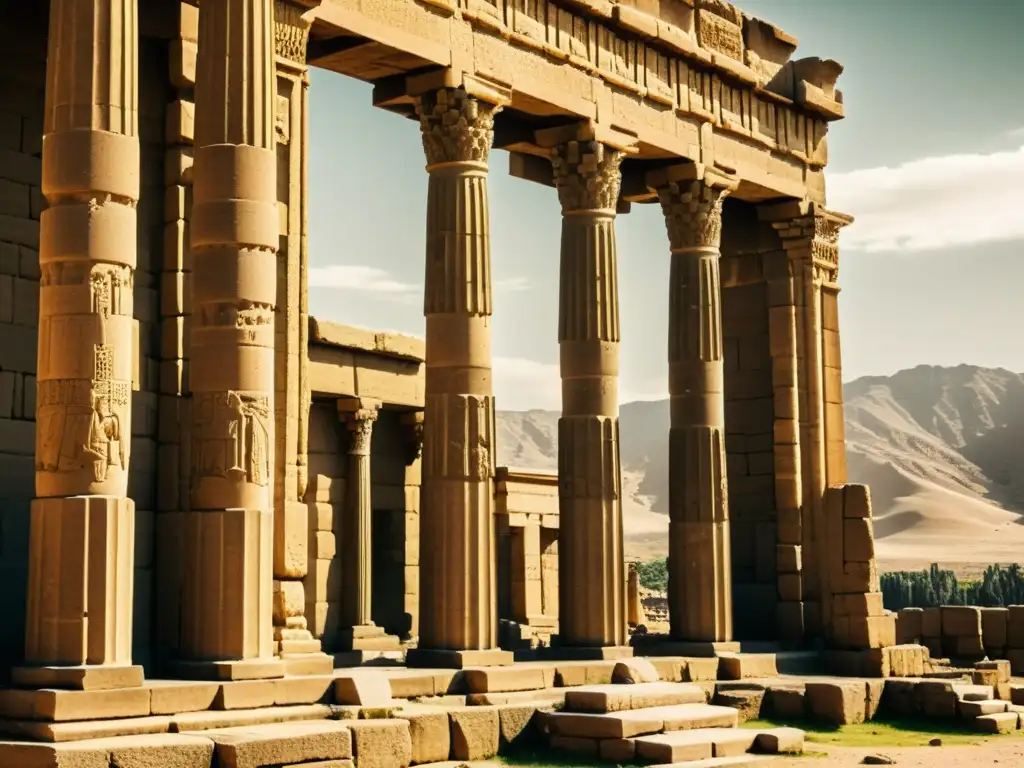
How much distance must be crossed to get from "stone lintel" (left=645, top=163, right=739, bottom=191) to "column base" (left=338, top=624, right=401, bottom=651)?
9.63m

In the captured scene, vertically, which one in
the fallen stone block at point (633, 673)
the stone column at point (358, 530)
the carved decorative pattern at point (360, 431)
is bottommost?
the fallen stone block at point (633, 673)

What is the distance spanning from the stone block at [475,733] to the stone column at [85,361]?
4.42 m

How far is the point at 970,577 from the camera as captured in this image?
349ft

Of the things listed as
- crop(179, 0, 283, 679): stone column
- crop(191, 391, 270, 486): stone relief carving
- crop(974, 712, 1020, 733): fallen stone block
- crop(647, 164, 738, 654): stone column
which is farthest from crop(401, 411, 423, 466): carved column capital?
crop(191, 391, 270, 486): stone relief carving

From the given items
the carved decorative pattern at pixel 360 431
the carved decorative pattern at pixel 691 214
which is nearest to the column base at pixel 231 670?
the carved decorative pattern at pixel 360 431

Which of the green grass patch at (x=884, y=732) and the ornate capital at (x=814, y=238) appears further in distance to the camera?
the ornate capital at (x=814, y=238)

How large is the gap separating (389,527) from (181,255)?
1417 centimetres

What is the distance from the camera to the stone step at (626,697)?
19.7 m

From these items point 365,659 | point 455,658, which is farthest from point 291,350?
point 365,659

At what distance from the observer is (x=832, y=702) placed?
2417 cm

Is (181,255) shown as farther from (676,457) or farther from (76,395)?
(676,457)

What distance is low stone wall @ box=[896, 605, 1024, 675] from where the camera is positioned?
32.4 meters

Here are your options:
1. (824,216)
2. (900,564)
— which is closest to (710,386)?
(824,216)

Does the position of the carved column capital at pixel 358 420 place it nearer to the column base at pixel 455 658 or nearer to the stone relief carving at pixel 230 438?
the column base at pixel 455 658
